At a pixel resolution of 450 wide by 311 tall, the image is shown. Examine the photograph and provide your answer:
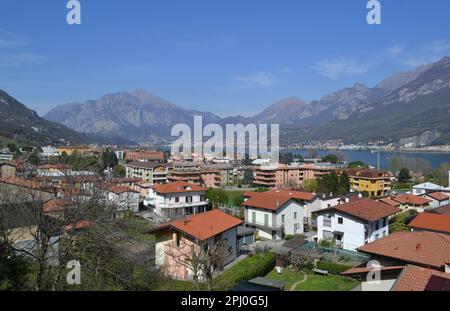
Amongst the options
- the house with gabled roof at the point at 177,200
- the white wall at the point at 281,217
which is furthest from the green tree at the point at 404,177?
the white wall at the point at 281,217

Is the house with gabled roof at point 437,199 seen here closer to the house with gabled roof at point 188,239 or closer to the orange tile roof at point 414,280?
the house with gabled roof at point 188,239

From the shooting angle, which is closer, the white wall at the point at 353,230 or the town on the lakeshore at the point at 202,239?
the town on the lakeshore at the point at 202,239

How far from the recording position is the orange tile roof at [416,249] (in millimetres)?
11749

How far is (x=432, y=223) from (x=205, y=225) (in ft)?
41.4

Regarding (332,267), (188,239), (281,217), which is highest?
(188,239)

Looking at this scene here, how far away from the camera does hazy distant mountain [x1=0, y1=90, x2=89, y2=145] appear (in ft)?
416

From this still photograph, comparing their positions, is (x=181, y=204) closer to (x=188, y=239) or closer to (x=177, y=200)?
(x=177, y=200)

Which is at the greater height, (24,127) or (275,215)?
(24,127)

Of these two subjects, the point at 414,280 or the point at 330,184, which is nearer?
the point at 414,280

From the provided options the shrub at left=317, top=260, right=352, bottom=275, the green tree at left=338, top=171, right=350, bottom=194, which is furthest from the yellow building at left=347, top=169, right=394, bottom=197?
the shrub at left=317, top=260, right=352, bottom=275

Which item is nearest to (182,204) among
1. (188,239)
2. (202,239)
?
(188,239)

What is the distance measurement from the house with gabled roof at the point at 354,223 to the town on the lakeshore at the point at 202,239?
6 centimetres

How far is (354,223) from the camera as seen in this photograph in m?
21.6
